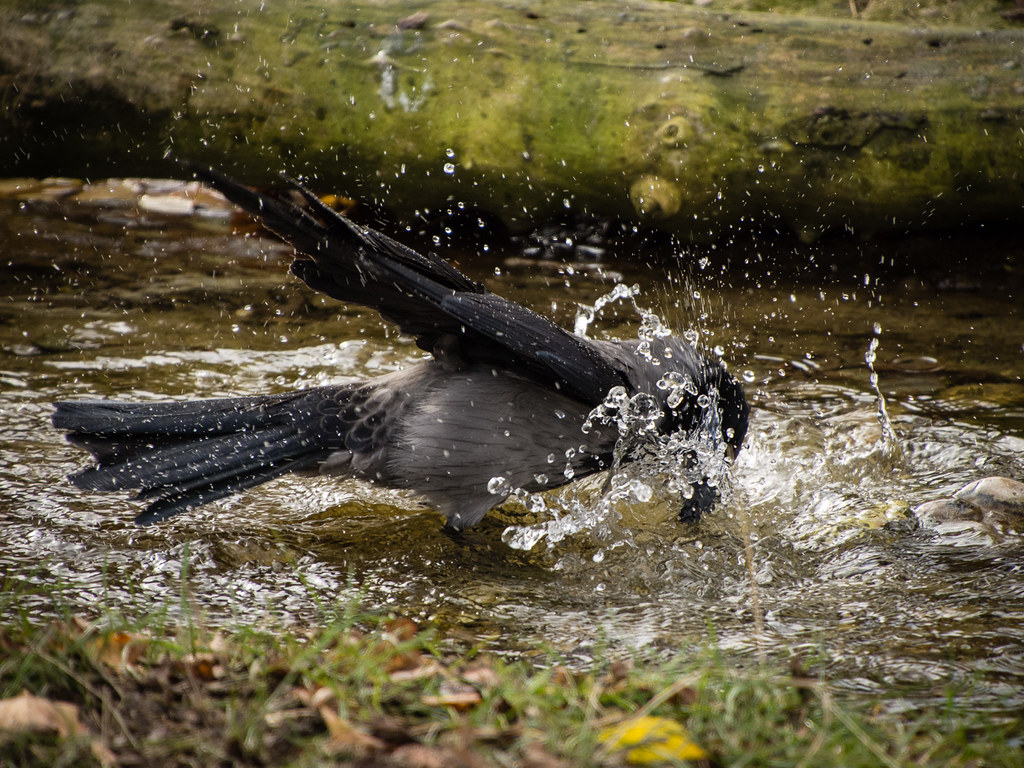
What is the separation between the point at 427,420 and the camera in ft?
12.4

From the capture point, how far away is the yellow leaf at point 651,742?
6.12 ft

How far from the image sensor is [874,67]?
5.67 metres

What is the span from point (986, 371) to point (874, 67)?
205 cm

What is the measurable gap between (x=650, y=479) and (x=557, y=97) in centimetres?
287

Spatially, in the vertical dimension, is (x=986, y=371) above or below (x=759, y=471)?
above

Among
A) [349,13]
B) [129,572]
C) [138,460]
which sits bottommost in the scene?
[129,572]

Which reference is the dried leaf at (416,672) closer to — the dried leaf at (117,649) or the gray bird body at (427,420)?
the dried leaf at (117,649)

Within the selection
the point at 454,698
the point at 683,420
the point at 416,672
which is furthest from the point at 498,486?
the point at 454,698

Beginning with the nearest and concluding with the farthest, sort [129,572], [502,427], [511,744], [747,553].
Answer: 1. [511,744]
2. [129,572]
3. [747,553]
4. [502,427]

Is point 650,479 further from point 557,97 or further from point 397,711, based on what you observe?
point 557,97

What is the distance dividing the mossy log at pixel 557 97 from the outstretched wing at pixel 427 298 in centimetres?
251

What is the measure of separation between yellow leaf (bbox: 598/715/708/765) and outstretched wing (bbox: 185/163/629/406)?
1.66 meters

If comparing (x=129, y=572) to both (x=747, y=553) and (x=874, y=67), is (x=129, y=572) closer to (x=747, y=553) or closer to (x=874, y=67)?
(x=747, y=553)

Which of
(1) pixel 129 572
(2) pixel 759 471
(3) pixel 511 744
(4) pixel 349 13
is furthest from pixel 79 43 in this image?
(3) pixel 511 744
